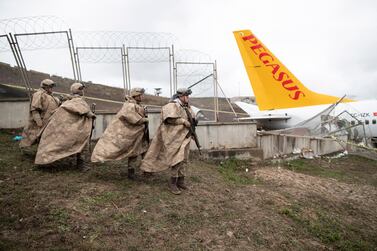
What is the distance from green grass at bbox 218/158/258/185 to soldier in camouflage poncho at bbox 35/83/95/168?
3.24m

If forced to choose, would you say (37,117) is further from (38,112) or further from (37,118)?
(38,112)

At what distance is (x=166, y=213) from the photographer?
465cm

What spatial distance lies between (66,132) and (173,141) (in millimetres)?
1978

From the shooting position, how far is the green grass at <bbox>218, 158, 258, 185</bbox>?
721 centimetres

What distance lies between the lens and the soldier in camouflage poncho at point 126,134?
17.9ft

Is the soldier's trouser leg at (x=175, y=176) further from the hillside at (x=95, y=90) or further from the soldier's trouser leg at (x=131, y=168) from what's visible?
the hillside at (x=95, y=90)

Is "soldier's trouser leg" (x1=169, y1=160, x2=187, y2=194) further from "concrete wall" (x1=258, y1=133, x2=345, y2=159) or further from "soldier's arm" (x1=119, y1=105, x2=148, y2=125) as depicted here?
"concrete wall" (x1=258, y1=133, x2=345, y2=159)

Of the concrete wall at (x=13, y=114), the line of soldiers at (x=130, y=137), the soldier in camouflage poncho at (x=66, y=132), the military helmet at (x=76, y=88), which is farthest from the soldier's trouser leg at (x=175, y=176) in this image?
the concrete wall at (x=13, y=114)

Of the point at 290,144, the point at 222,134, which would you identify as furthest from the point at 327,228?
the point at 290,144

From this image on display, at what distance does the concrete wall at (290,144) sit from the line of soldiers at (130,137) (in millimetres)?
4376

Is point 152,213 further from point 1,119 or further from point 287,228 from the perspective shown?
point 1,119

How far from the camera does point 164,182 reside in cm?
602

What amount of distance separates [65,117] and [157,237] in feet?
9.94

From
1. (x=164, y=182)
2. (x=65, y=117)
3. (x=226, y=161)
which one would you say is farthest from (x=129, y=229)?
(x=226, y=161)
